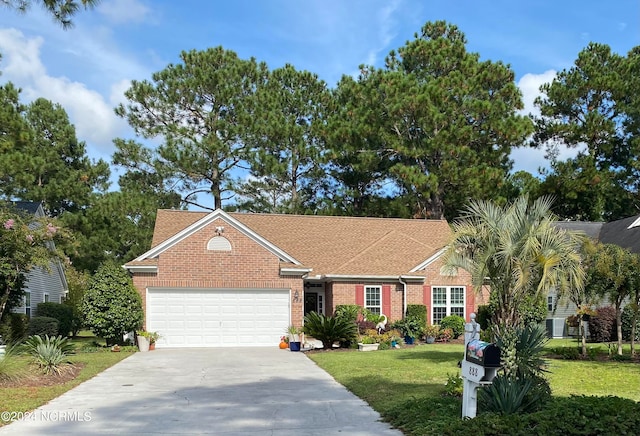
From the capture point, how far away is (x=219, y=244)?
74.8 ft

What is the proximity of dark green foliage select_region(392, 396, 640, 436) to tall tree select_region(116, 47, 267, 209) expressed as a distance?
29966mm

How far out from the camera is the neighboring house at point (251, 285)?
73.0ft

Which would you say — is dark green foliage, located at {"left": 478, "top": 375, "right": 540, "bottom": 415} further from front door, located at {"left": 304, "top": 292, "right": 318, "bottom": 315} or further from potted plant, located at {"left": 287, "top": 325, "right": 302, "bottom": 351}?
front door, located at {"left": 304, "top": 292, "right": 318, "bottom": 315}

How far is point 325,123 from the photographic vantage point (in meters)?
39.4

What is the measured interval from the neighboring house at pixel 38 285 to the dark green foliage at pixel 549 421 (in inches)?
723

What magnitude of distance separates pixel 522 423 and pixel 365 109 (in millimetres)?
31382

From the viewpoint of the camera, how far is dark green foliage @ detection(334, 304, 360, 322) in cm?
2359

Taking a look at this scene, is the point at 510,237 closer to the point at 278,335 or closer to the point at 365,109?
the point at 278,335

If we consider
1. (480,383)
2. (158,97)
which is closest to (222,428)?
(480,383)

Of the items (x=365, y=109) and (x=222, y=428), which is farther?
(x=365, y=109)

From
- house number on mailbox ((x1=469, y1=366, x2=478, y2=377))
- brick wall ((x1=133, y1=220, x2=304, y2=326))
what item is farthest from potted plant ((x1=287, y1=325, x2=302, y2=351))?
house number on mailbox ((x1=469, y1=366, x2=478, y2=377))

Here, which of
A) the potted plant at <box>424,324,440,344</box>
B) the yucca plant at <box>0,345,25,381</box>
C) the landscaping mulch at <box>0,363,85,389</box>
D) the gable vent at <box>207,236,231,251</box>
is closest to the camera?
the landscaping mulch at <box>0,363,85,389</box>

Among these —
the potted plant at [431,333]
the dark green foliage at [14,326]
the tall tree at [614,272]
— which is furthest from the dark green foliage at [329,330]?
the dark green foliage at [14,326]

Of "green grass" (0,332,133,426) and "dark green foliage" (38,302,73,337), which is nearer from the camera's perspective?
"green grass" (0,332,133,426)
